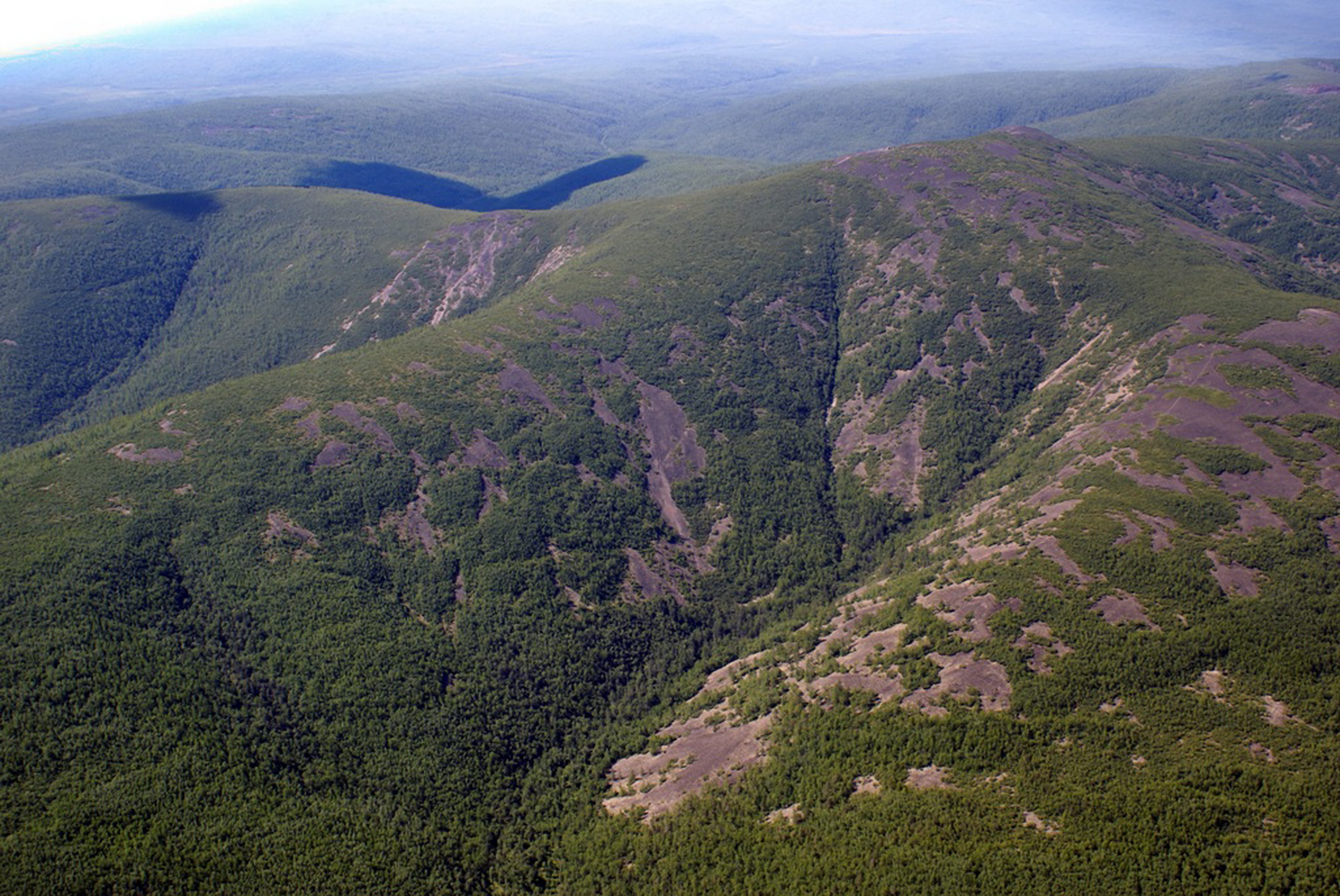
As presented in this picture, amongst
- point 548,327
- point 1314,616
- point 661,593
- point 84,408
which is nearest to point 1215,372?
point 1314,616

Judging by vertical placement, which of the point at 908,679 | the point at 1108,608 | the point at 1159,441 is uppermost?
the point at 1159,441

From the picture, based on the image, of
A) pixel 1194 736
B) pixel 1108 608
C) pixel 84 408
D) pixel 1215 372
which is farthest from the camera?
pixel 84 408

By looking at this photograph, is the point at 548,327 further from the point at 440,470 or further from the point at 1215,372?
the point at 1215,372

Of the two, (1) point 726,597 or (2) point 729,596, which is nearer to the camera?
(1) point 726,597

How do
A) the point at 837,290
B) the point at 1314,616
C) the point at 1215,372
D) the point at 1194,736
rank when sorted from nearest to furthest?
the point at 1194,736 < the point at 1314,616 < the point at 1215,372 < the point at 837,290

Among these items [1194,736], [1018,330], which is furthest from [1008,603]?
[1018,330]

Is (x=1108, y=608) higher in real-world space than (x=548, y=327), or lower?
lower

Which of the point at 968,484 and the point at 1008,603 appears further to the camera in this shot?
the point at 968,484
